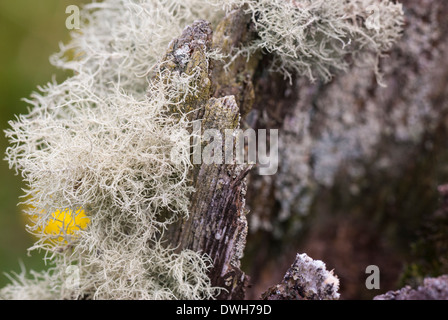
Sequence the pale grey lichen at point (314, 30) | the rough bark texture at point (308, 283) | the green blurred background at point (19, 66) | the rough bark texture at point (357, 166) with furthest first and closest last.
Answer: the green blurred background at point (19, 66) < the rough bark texture at point (357, 166) < the pale grey lichen at point (314, 30) < the rough bark texture at point (308, 283)

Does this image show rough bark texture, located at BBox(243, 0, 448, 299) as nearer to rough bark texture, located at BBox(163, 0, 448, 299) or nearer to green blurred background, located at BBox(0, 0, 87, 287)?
rough bark texture, located at BBox(163, 0, 448, 299)

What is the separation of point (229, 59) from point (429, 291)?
2.21 feet

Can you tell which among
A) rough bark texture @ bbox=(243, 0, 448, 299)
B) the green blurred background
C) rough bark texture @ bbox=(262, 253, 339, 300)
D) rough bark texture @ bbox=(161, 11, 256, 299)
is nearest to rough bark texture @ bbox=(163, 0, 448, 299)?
rough bark texture @ bbox=(243, 0, 448, 299)

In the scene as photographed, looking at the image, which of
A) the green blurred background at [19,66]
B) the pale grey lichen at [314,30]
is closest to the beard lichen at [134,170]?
the pale grey lichen at [314,30]

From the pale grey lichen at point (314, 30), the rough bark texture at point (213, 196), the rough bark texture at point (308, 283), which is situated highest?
the pale grey lichen at point (314, 30)

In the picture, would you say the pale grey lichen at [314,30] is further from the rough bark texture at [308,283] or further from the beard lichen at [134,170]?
the rough bark texture at [308,283]

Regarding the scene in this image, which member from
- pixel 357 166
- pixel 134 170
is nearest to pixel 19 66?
pixel 134 170

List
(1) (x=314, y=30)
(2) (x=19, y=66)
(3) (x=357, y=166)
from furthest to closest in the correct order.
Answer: (2) (x=19, y=66)
(3) (x=357, y=166)
(1) (x=314, y=30)

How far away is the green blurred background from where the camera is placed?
75.8 inches

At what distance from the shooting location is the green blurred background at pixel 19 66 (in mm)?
1925

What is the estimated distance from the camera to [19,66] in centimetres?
209

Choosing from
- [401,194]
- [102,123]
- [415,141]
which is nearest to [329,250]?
[401,194]

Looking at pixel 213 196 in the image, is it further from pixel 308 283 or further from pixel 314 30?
pixel 314 30

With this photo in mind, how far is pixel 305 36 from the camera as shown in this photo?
102 cm
